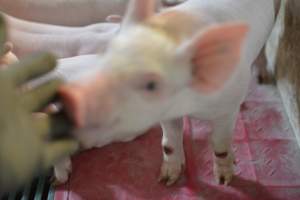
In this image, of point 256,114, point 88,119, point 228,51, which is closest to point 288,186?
point 256,114

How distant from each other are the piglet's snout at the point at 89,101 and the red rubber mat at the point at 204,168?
2.12 feet

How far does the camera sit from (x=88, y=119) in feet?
2.30

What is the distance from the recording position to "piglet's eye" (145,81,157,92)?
30.3 inches

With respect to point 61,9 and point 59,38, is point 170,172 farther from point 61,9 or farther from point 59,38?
point 61,9

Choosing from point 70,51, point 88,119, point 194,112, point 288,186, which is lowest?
point 288,186

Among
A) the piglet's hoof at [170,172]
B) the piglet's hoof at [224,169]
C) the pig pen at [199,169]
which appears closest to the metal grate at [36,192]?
the pig pen at [199,169]

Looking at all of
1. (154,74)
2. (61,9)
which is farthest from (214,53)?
(61,9)

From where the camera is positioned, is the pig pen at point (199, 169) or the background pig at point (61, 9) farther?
the background pig at point (61, 9)

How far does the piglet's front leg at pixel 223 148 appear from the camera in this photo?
114 centimetres

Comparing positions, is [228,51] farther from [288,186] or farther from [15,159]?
[288,186]

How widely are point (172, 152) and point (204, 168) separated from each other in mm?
146

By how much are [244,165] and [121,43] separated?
71 cm

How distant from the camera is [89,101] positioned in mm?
686

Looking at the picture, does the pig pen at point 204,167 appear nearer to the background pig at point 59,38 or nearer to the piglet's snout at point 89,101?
the background pig at point 59,38
